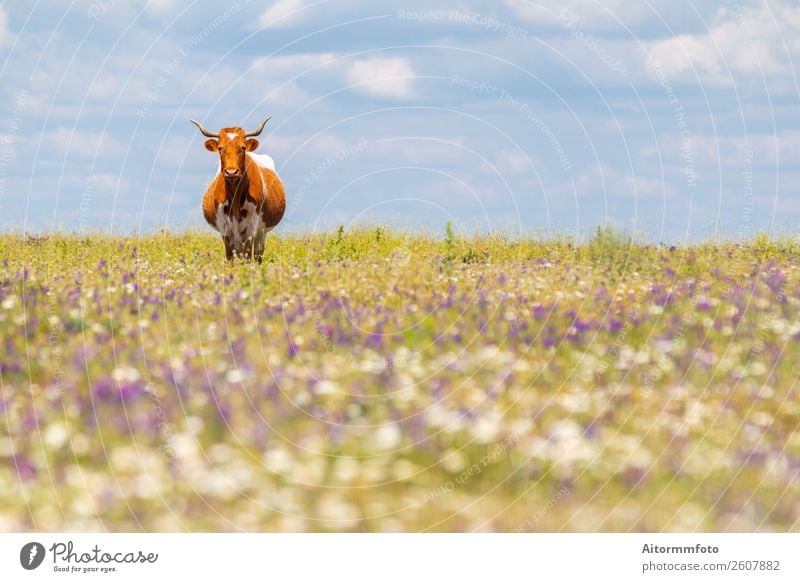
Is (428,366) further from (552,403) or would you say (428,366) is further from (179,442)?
(179,442)

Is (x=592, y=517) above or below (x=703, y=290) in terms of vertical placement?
below

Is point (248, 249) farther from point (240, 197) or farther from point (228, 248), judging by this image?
point (240, 197)

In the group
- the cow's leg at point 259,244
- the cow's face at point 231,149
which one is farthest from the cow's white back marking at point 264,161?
the cow's face at point 231,149

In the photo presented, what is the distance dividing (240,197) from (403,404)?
44.9ft

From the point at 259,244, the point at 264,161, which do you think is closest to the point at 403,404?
the point at 259,244

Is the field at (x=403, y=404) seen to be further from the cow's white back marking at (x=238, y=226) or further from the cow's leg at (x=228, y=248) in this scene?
the cow's leg at (x=228, y=248)

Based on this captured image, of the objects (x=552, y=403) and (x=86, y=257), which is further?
(x=86, y=257)

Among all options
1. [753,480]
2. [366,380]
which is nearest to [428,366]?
[366,380]

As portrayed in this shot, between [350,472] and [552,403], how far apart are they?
223 cm

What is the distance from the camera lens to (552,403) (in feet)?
29.6

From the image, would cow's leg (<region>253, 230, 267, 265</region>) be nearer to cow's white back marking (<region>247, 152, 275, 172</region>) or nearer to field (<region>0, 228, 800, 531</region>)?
cow's white back marking (<region>247, 152, 275, 172</region>)
